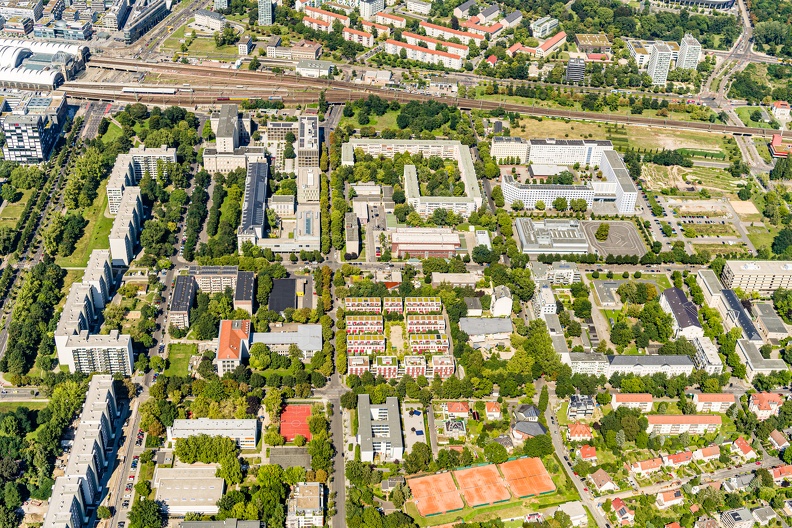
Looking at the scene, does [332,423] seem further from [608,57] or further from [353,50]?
[608,57]

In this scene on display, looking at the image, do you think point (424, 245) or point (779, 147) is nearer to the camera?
point (424, 245)

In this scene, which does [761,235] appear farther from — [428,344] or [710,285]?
[428,344]

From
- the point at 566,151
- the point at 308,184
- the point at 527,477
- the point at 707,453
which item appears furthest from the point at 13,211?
the point at 707,453

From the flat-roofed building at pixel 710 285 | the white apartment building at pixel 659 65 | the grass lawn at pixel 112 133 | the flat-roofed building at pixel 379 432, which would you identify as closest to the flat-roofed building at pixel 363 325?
the flat-roofed building at pixel 379 432

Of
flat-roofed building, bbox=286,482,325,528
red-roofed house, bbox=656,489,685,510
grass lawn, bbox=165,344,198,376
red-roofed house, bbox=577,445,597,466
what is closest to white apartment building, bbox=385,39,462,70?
grass lawn, bbox=165,344,198,376

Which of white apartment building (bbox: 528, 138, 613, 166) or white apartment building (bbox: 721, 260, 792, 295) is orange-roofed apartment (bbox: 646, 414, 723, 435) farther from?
white apartment building (bbox: 528, 138, 613, 166)

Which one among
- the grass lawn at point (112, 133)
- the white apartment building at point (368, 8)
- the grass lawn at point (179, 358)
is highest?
the white apartment building at point (368, 8)

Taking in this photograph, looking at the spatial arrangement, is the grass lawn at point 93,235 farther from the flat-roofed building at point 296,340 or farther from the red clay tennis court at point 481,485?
the red clay tennis court at point 481,485
